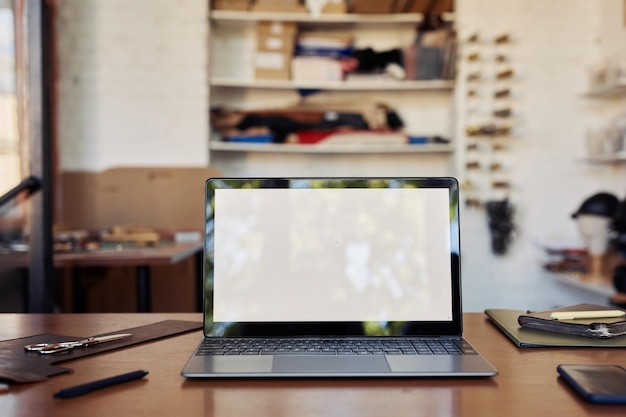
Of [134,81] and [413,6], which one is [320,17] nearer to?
[413,6]

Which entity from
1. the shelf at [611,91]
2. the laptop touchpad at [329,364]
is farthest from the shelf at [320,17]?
the laptop touchpad at [329,364]

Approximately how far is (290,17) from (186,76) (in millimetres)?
727

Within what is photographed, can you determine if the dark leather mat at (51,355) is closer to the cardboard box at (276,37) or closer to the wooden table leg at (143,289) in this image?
the wooden table leg at (143,289)

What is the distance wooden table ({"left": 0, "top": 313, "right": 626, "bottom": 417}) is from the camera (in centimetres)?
74

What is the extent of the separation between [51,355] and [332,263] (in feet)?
1.45

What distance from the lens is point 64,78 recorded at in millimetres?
4164

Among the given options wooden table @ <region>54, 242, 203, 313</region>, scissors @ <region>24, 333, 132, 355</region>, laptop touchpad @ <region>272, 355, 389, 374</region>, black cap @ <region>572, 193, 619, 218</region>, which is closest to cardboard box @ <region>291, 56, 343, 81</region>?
wooden table @ <region>54, 242, 203, 313</region>

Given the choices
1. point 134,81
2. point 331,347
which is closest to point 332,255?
point 331,347

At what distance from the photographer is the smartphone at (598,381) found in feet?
2.46

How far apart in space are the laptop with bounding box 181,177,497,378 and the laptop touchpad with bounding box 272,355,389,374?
7 cm

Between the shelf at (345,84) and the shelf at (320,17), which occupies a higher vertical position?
the shelf at (320,17)

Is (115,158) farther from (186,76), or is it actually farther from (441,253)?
(441,253)

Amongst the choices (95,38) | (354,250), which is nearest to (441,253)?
(354,250)

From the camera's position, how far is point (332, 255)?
3.48ft
